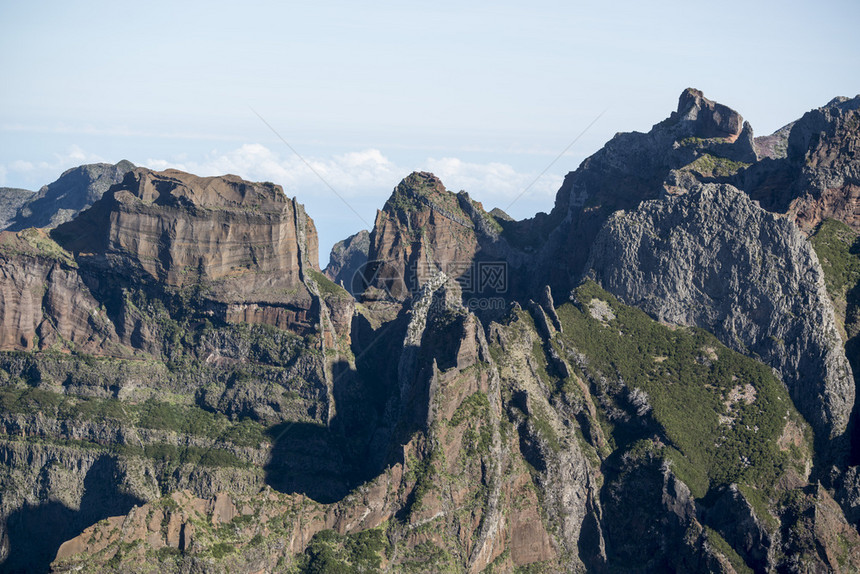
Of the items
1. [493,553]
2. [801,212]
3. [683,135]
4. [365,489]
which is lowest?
[493,553]

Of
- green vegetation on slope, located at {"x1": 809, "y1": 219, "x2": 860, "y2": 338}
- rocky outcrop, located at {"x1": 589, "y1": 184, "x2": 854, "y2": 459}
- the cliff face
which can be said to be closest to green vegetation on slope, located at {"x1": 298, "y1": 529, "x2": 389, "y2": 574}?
the cliff face

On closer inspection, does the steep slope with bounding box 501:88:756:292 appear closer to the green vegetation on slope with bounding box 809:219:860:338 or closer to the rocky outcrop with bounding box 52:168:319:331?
the green vegetation on slope with bounding box 809:219:860:338

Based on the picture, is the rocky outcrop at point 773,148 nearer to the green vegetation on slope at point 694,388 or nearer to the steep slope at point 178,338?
the green vegetation on slope at point 694,388

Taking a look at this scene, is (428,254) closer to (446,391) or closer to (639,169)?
(639,169)

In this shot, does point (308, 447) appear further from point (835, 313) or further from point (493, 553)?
point (835, 313)

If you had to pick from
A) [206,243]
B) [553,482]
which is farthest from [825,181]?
[206,243]

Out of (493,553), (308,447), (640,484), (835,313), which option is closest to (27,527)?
(308,447)
